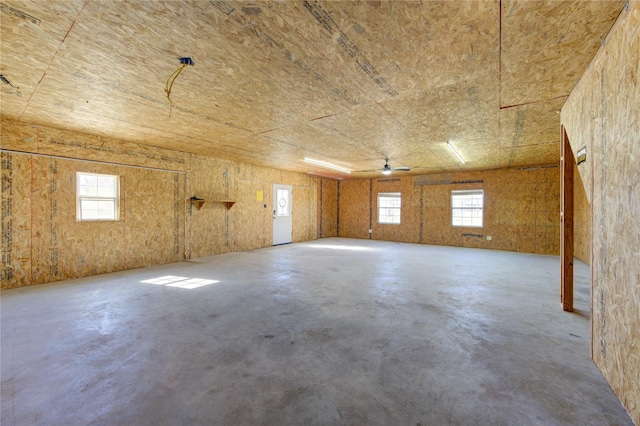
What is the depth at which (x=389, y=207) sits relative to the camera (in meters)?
10.5

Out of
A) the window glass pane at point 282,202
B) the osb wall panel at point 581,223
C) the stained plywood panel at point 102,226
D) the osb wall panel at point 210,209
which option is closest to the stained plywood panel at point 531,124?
the osb wall panel at point 581,223

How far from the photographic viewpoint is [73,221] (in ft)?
15.3

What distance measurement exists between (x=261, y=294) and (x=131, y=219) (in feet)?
11.5

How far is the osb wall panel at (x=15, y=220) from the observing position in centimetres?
399

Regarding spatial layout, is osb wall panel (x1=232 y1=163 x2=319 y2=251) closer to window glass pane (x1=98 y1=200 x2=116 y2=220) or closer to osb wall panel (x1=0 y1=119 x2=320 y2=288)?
osb wall panel (x1=0 y1=119 x2=320 y2=288)

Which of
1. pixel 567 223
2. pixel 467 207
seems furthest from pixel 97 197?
pixel 467 207

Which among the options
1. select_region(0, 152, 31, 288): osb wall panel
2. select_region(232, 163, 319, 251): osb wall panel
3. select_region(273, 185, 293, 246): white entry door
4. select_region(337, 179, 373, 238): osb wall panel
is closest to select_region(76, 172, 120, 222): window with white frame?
select_region(0, 152, 31, 288): osb wall panel

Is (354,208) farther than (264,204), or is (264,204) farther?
(354,208)

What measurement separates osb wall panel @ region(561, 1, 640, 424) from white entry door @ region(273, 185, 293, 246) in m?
7.66

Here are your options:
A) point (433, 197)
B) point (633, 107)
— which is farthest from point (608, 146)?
point (433, 197)

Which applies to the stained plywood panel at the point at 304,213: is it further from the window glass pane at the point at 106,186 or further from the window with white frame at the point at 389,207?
the window glass pane at the point at 106,186

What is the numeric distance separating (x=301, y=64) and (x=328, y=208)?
9.04m

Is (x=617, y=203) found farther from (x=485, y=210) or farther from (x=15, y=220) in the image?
(x=485, y=210)

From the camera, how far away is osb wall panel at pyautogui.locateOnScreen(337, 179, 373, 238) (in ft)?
35.8
